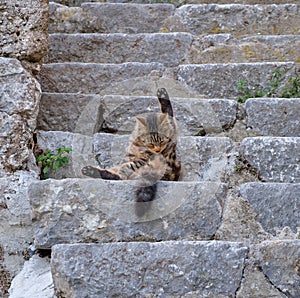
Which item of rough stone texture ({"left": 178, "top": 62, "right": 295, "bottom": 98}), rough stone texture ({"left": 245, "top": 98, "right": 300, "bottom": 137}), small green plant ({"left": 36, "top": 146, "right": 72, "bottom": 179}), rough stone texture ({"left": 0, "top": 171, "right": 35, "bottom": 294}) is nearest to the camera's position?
rough stone texture ({"left": 0, "top": 171, "right": 35, "bottom": 294})

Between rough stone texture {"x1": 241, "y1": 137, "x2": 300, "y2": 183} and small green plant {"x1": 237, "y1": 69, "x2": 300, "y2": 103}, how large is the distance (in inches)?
29.1

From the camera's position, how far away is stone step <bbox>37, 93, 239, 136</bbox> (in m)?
3.68

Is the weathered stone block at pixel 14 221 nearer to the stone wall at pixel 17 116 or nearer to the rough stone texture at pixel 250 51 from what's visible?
the stone wall at pixel 17 116

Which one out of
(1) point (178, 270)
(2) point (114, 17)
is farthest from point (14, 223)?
(2) point (114, 17)

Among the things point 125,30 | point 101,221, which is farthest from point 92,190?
point 125,30

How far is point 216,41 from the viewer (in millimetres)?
4441

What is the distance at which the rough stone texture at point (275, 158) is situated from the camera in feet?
10.5

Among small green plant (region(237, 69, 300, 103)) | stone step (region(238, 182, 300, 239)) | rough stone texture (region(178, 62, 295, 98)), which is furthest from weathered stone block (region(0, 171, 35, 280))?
small green plant (region(237, 69, 300, 103))

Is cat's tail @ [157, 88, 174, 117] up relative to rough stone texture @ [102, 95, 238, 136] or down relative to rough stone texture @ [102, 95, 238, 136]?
up

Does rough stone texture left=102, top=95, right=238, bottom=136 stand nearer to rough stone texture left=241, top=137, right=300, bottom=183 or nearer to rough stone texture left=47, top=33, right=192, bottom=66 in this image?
rough stone texture left=241, top=137, right=300, bottom=183

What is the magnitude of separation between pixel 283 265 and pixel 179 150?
114cm

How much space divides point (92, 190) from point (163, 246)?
42 centimetres

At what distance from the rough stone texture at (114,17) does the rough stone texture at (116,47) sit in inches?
14.3

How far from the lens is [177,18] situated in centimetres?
479
